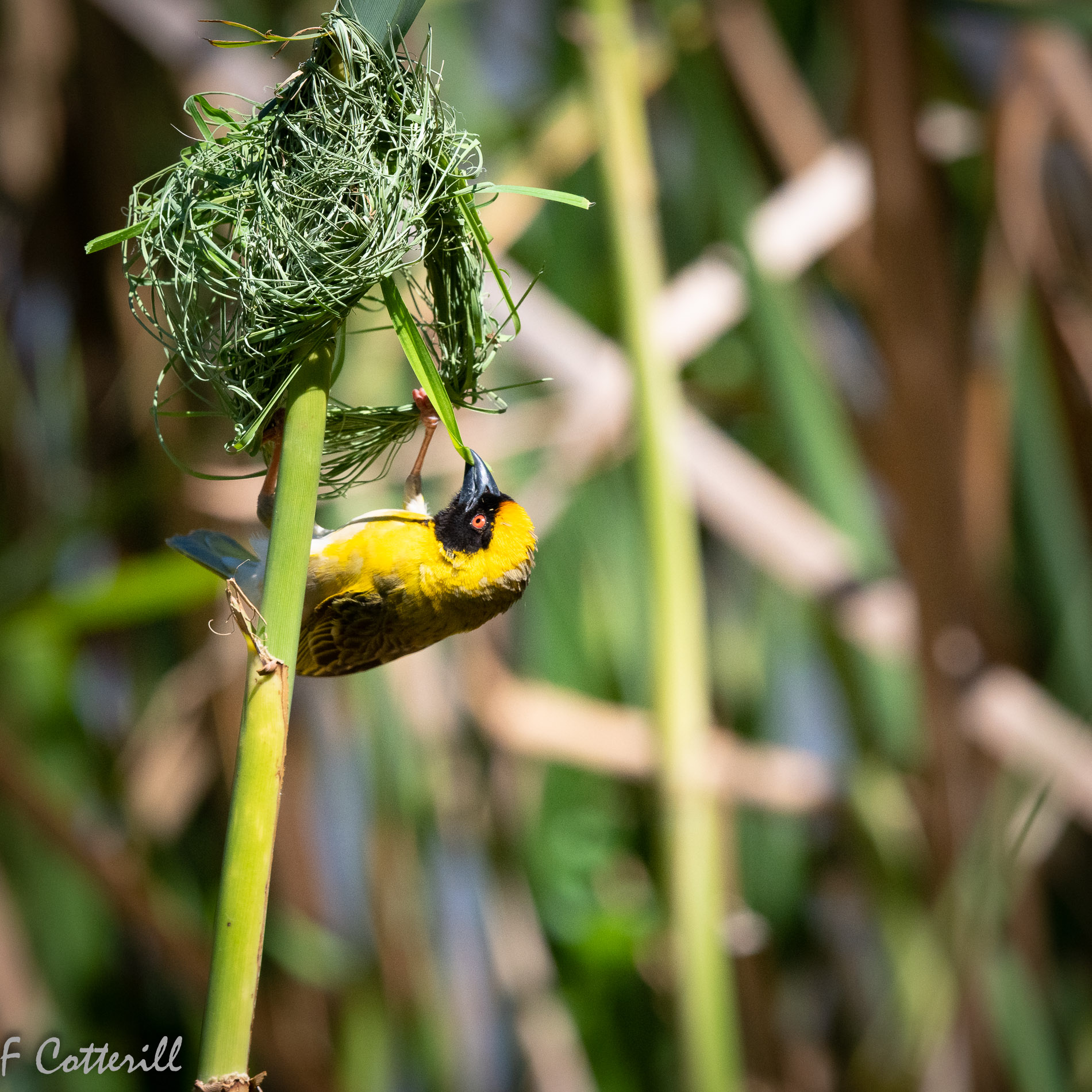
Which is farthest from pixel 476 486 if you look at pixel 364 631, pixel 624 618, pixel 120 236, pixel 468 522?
pixel 624 618

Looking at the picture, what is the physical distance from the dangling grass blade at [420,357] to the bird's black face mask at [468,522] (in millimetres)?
595

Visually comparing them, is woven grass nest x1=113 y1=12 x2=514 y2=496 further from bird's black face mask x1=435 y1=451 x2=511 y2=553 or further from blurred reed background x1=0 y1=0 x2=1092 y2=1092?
blurred reed background x1=0 y1=0 x2=1092 y2=1092

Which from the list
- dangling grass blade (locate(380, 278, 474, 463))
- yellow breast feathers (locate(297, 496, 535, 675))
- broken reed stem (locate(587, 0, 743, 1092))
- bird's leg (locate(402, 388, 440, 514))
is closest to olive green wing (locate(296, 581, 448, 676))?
yellow breast feathers (locate(297, 496, 535, 675))

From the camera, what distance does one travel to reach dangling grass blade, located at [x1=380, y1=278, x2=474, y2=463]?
0.80m

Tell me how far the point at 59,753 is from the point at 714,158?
2.08 metres

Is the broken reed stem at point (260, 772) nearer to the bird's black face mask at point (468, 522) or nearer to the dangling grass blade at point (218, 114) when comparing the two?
the dangling grass blade at point (218, 114)

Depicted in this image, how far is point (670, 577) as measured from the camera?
5.45 ft

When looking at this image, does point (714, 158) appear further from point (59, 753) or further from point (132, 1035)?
point (132, 1035)

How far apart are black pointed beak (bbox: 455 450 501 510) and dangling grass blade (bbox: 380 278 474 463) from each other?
0.50m

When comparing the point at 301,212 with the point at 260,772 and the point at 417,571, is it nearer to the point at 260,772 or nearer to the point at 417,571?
the point at 260,772

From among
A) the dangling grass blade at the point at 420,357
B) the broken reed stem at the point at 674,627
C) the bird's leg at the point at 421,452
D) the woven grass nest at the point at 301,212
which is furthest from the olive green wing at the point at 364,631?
the dangling grass blade at the point at 420,357

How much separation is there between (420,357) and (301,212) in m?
0.21

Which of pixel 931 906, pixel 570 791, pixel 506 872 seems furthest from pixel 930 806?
pixel 506 872

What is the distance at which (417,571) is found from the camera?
1.52 meters
